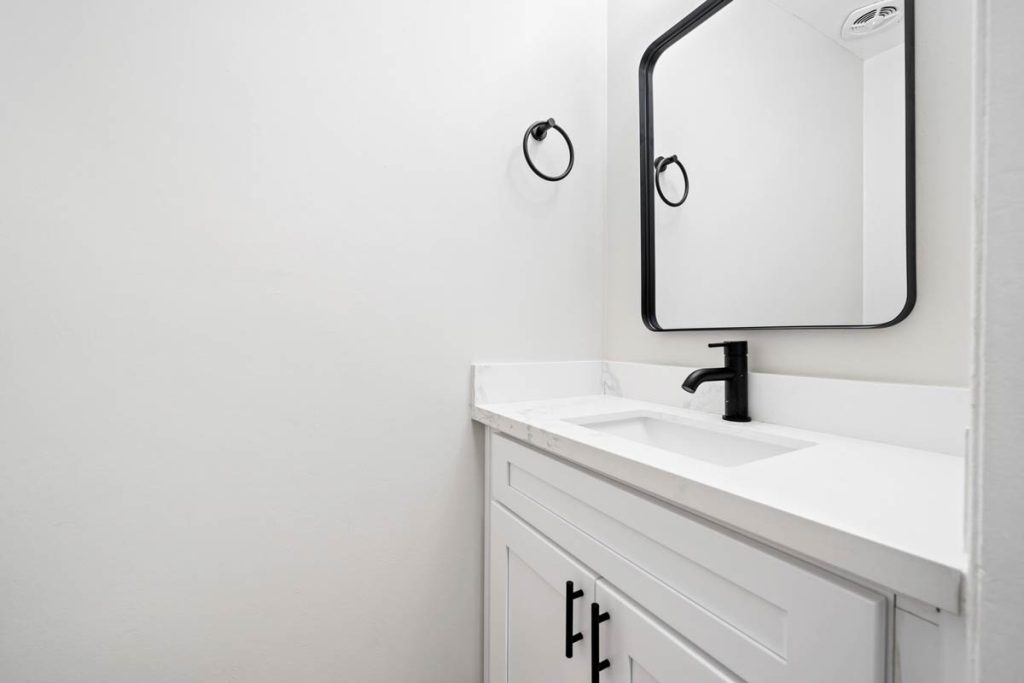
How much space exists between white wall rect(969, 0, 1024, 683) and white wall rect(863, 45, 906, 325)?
56 cm

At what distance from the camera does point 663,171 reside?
1.20 metres

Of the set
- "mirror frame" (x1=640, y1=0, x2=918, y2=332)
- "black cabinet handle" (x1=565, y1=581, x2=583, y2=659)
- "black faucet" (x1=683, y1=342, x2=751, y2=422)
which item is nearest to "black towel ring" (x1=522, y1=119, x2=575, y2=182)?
"mirror frame" (x1=640, y1=0, x2=918, y2=332)

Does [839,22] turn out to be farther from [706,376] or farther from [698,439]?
[698,439]

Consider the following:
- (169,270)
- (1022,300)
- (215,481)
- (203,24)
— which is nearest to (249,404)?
(215,481)

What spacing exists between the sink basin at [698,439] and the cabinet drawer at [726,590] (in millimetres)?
278

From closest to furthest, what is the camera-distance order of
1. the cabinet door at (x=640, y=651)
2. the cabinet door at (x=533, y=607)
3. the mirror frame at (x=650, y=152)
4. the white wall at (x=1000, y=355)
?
the white wall at (x=1000, y=355), the cabinet door at (x=640, y=651), the cabinet door at (x=533, y=607), the mirror frame at (x=650, y=152)

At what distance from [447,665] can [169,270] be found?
1101 millimetres

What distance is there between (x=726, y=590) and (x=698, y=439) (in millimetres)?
475

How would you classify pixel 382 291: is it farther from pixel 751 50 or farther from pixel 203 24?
pixel 751 50

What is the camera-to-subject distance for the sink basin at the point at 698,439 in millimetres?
846

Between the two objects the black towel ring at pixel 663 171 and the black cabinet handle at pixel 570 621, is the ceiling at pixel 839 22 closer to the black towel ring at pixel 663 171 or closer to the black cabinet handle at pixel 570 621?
the black towel ring at pixel 663 171

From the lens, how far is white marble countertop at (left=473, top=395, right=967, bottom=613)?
1.24 feet

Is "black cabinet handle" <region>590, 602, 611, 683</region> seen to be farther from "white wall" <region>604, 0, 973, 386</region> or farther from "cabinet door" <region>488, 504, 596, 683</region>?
"white wall" <region>604, 0, 973, 386</region>

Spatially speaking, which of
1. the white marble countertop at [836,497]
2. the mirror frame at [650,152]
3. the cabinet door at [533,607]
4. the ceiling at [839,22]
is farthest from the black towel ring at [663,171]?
the cabinet door at [533,607]
